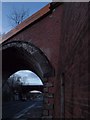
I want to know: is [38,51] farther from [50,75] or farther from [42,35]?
[50,75]

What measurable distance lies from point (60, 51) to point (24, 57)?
4649 millimetres

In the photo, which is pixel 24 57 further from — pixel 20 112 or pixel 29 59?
pixel 20 112

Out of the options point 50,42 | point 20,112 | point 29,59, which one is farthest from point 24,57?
point 20,112

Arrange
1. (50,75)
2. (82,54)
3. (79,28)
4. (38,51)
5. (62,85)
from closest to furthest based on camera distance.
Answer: (82,54) < (79,28) < (62,85) < (50,75) < (38,51)

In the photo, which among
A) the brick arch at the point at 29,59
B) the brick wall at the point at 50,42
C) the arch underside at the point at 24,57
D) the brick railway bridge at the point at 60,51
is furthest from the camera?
the arch underside at the point at 24,57

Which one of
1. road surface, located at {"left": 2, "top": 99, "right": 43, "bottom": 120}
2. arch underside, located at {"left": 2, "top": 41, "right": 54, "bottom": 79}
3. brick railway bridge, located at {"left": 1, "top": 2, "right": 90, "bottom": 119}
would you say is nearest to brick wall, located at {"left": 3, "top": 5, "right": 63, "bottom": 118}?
brick railway bridge, located at {"left": 1, "top": 2, "right": 90, "bottom": 119}

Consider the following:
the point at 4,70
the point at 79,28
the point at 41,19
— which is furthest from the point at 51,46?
the point at 4,70

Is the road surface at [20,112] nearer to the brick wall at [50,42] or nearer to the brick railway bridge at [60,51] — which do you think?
the brick railway bridge at [60,51]

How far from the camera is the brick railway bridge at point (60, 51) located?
13.6 feet

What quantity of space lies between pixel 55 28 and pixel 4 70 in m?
7.33

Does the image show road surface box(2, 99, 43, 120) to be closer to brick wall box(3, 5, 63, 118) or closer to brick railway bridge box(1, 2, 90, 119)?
brick railway bridge box(1, 2, 90, 119)

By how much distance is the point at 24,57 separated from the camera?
12.5m

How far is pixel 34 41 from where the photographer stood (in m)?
10.1

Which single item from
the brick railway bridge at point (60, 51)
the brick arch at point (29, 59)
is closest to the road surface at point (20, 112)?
the brick arch at point (29, 59)
